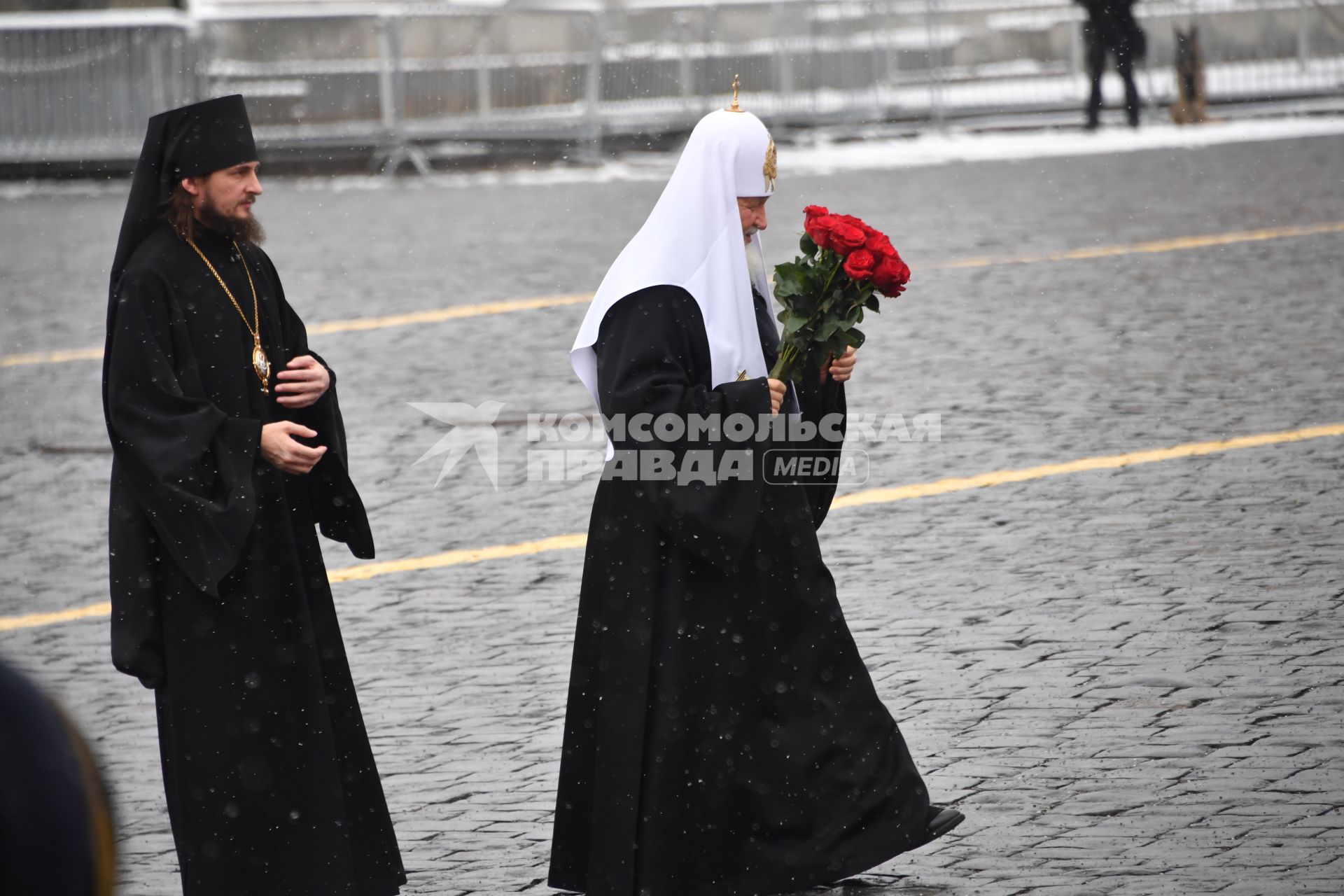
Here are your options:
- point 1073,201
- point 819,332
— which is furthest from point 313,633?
point 1073,201

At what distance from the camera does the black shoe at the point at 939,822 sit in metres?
4.36

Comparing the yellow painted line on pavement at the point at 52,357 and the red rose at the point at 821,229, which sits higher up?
the red rose at the point at 821,229

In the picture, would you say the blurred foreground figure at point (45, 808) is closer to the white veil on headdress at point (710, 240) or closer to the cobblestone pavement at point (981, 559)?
the white veil on headdress at point (710, 240)

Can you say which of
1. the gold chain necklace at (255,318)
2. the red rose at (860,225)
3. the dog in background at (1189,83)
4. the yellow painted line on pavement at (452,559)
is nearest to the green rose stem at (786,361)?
the red rose at (860,225)

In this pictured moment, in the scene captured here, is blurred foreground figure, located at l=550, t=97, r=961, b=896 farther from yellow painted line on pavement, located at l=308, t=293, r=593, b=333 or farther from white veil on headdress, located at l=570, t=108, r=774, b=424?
yellow painted line on pavement, located at l=308, t=293, r=593, b=333

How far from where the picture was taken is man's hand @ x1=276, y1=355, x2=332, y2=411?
434 cm

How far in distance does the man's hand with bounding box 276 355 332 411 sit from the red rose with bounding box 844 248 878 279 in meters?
1.24

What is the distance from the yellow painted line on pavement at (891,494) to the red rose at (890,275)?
11.2ft

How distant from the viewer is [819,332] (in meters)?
4.43

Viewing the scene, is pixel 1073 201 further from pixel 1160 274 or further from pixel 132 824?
pixel 132 824

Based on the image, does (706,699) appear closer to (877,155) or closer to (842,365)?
(842,365)

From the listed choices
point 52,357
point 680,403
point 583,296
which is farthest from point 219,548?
point 583,296

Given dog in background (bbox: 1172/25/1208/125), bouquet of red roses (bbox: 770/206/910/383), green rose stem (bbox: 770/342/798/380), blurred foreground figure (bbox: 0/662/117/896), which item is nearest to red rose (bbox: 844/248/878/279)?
bouquet of red roses (bbox: 770/206/910/383)

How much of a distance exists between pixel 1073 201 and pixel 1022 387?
6.33m
